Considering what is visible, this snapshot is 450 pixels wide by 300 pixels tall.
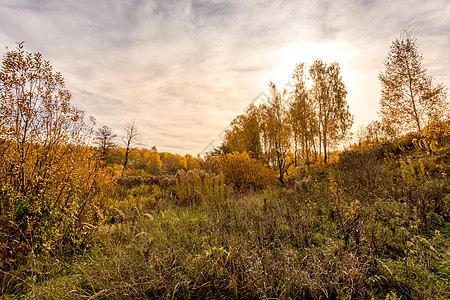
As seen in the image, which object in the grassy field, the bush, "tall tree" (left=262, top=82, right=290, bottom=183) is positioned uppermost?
"tall tree" (left=262, top=82, right=290, bottom=183)

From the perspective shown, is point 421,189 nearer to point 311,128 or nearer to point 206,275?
point 206,275

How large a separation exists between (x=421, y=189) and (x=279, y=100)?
12.0 meters

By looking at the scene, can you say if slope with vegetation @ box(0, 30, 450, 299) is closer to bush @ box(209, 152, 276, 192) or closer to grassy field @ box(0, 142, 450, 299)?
grassy field @ box(0, 142, 450, 299)

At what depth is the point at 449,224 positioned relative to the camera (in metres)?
3.65

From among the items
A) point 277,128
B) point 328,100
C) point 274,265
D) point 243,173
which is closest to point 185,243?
point 274,265

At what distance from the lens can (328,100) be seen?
18.2m

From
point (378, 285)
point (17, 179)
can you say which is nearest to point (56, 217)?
point (17, 179)

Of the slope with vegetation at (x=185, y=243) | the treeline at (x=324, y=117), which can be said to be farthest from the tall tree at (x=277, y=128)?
the slope with vegetation at (x=185, y=243)

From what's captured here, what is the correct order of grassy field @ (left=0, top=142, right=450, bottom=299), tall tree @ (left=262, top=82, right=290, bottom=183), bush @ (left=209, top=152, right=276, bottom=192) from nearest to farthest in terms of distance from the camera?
grassy field @ (left=0, top=142, right=450, bottom=299) < bush @ (left=209, top=152, right=276, bottom=192) < tall tree @ (left=262, top=82, right=290, bottom=183)

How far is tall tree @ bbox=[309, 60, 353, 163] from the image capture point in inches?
706

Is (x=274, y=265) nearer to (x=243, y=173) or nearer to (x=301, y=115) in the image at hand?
(x=243, y=173)

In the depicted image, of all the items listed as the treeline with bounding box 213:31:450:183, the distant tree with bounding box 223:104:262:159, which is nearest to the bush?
the treeline with bounding box 213:31:450:183

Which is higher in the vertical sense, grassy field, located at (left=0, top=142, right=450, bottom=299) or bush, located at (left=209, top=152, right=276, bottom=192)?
bush, located at (left=209, top=152, right=276, bottom=192)

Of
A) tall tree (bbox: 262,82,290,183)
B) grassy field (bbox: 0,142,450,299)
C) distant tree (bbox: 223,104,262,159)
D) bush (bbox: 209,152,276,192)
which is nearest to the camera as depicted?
grassy field (bbox: 0,142,450,299)
